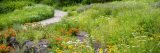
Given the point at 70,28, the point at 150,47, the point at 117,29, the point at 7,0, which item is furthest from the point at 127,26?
the point at 7,0

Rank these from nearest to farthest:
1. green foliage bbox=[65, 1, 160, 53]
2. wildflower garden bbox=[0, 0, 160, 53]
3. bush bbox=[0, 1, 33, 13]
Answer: green foliage bbox=[65, 1, 160, 53], wildflower garden bbox=[0, 0, 160, 53], bush bbox=[0, 1, 33, 13]

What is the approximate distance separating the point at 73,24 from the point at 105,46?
3153 mm

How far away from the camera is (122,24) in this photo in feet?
37.8

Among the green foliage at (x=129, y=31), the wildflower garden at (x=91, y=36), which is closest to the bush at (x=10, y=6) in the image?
the wildflower garden at (x=91, y=36)

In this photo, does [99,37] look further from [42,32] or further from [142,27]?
[42,32]

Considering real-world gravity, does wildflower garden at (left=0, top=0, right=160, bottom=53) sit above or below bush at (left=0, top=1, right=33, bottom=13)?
above

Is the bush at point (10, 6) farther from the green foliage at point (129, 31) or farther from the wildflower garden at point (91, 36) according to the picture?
the green foliage at point (129, 31)

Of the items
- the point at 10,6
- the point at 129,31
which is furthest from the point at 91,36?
the point at 10,6

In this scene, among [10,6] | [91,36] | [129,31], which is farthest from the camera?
[10,6]

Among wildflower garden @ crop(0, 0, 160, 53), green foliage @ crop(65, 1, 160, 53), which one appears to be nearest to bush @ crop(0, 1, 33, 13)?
wildflower garden @ crop(0, 0, 160, 53)

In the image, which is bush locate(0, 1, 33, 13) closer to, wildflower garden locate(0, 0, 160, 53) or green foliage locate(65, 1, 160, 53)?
wildflower garden locate(0, 0, 160, 53)

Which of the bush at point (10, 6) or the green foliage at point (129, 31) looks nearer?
the green foliage at point (129, 31)

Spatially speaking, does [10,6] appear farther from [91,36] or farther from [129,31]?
[91,36]

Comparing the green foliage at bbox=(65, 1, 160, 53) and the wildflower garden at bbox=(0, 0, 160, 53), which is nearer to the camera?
the green foliage at bbox=(65, 1, 160, 53)
